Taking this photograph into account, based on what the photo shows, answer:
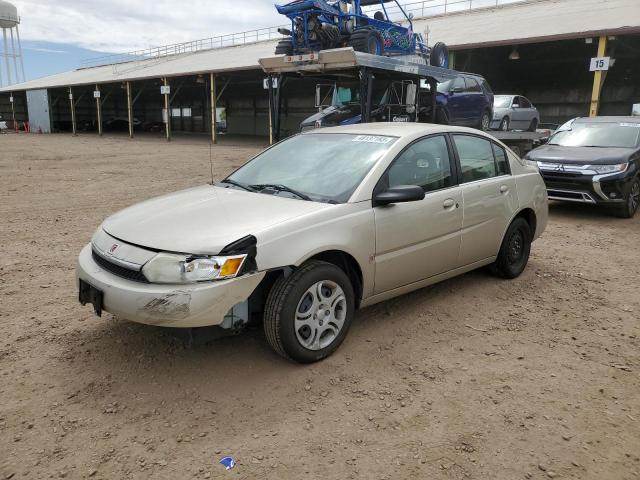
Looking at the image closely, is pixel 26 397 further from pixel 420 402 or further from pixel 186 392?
pixel 420 402

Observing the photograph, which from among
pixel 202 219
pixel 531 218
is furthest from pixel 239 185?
pixel 531 218

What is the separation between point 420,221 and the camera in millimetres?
3994

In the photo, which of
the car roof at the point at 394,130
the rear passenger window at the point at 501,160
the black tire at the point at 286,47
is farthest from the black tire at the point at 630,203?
the black tire at the point at 286,47

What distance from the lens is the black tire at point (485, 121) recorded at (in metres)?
14.3

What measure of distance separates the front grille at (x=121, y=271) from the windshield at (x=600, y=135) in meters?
8.57

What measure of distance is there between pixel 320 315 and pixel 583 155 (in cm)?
697

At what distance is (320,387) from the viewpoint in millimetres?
3201

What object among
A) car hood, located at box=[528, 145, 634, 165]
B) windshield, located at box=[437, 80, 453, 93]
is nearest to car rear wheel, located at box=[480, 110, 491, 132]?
windshield, located at box=[437, 80, 453, 93]

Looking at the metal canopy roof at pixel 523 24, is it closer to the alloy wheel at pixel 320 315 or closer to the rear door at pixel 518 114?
the rear door at pixel 518 114

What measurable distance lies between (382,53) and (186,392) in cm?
1126

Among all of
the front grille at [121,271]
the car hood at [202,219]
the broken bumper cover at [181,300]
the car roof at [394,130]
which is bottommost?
the broken bumper cover at [181,300]

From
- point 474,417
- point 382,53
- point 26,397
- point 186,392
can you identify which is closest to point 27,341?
point 26,397

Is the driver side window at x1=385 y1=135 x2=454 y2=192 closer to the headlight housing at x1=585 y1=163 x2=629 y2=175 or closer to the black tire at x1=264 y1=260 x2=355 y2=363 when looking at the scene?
the black tire at x1=264 y1=260 x2=355 y2=363

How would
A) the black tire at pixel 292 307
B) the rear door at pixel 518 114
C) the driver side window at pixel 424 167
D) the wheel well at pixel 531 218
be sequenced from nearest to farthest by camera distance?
the black tire at pixel 292 307
the driver side window at pixel 424 167
the wheel well at pixel 531 218
the rear door at pixel 518 114
